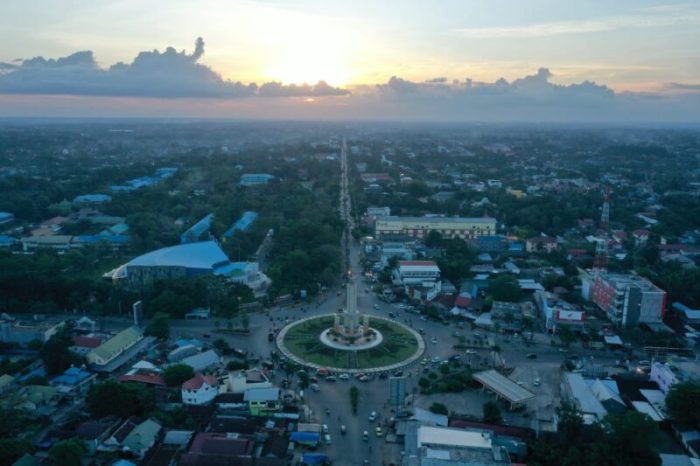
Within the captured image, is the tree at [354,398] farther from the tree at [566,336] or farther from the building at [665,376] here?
the building at [665,376]

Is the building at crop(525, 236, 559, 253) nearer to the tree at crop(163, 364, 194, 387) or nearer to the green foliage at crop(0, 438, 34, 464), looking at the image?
the tree at crop(163, 364, 194, 387)

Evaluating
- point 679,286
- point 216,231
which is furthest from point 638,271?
point 216,231

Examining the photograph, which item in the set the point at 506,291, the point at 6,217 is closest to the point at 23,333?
the point at 506,291

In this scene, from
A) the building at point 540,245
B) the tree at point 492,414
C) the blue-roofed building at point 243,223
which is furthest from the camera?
the blue-roofed building at point 243,223

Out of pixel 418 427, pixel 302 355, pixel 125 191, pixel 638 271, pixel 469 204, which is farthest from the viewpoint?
pixel 125 191

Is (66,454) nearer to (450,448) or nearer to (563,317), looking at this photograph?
(450,448)

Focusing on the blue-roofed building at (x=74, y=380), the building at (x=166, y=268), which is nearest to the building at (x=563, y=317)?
the building at (x=166, y=268)

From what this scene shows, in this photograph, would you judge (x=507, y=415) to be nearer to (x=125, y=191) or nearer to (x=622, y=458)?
(x=622, y=458)

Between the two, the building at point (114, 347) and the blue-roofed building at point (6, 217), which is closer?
the building at point (114, 347)
